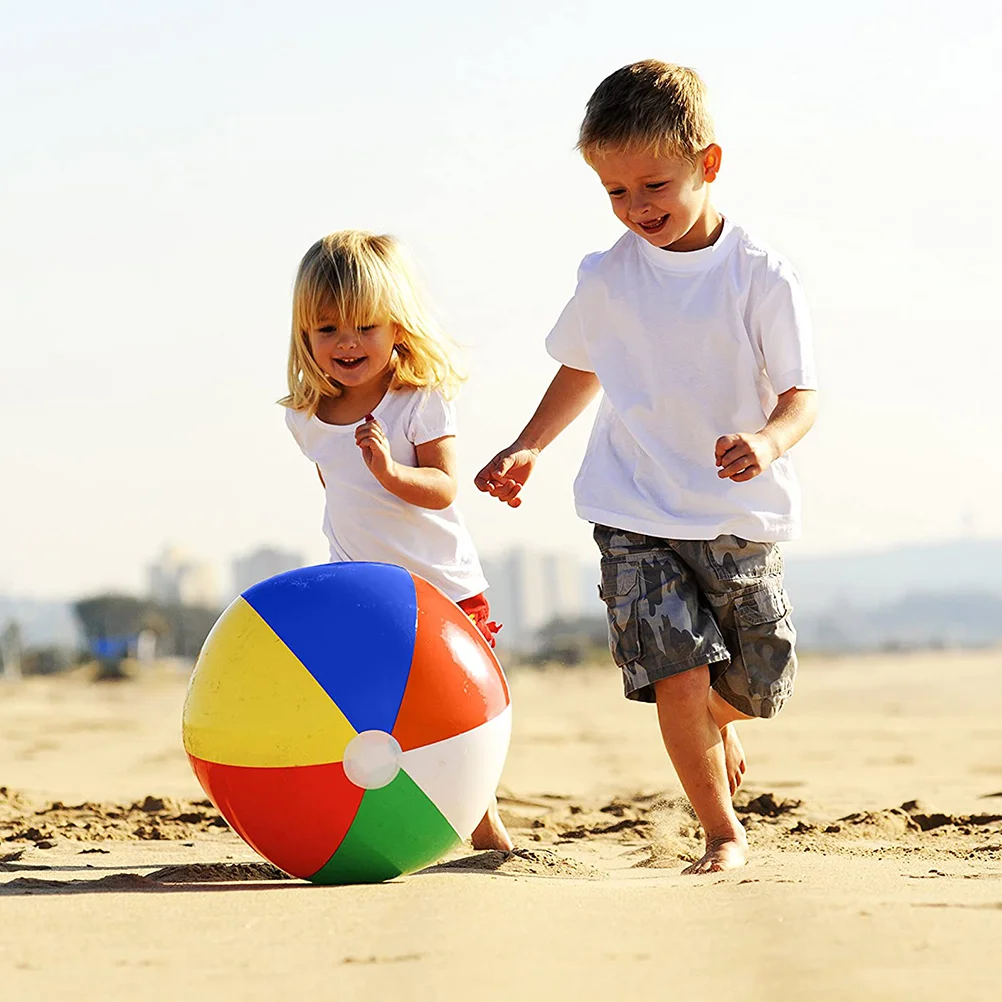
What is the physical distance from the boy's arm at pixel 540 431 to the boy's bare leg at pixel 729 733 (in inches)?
31.3

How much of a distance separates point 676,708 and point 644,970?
5.43 ft

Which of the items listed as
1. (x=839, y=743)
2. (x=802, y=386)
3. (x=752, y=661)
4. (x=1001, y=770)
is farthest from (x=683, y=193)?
(x=839, y=743)

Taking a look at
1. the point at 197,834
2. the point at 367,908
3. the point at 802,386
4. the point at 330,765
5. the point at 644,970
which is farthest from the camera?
the point at 197,834

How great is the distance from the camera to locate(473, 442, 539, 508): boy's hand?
14.0 feet

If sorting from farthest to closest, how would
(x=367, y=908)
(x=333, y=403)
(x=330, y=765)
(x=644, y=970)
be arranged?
1. (x=333, y=403)
2. (x=330, y=765)
3. (x=367, y=908)
4. (x=644, y=970)

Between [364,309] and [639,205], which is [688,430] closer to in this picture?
[639,205]

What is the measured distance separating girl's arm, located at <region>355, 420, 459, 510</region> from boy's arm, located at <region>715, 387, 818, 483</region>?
0.96 meters

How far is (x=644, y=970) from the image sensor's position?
7.84 ft

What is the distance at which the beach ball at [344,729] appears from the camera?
3.44 meters

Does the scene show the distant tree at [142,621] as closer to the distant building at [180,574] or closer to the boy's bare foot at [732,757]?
the boy's bare foot at [732,757]

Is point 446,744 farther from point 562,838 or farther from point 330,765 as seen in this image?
point 562,838

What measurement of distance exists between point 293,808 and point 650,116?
198 cm

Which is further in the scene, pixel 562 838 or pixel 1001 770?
pixel 1001 770

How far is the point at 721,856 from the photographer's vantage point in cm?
382
